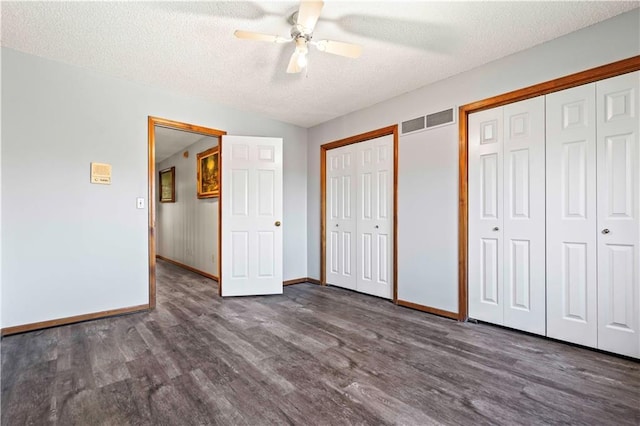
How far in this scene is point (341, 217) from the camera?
4367 mm

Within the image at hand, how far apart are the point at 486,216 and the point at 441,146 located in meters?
0.84

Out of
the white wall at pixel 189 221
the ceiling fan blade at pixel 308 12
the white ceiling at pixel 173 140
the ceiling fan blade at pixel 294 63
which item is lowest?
the white wall at pixel 189 221

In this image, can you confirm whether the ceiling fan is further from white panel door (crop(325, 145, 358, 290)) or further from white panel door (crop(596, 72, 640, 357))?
white panel door (crop(325, 145, 358, 290))

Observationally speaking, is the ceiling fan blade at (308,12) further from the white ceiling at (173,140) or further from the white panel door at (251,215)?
the white ceiling at (173,140)

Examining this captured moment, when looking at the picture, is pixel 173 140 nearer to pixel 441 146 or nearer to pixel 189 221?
pixel 189 221

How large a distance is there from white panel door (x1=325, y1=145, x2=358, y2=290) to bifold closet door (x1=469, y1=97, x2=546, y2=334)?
160 cm

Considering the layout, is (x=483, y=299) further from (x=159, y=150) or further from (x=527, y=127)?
(x=159, y=150)

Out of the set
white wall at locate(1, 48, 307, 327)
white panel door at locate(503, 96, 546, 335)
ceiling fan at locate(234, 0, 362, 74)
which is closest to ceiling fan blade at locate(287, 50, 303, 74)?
ceiling fan at locate(234, 0, 362, 74)

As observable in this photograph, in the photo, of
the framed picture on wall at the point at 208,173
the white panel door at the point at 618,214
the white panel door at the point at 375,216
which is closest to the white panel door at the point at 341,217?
the white panel door at the point at 375,216

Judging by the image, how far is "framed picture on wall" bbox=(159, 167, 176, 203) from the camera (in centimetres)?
642

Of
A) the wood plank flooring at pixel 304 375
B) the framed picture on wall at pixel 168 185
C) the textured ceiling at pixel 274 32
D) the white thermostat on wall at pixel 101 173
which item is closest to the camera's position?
the wood plank flooring at pixel 304 375

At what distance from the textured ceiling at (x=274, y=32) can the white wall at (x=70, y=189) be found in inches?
9.4

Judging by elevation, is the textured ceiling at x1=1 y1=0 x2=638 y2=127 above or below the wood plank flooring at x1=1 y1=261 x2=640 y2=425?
above

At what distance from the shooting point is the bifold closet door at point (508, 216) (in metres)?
2.59
